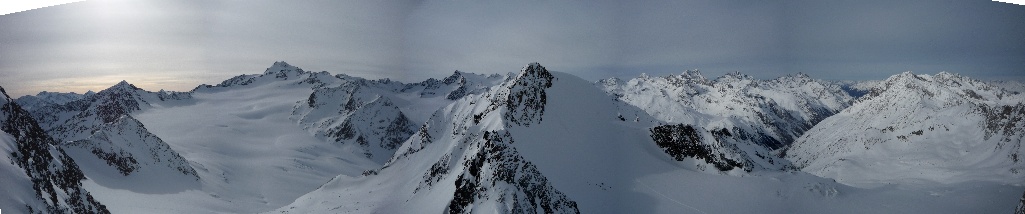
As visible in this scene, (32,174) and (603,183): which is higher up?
(32,174)

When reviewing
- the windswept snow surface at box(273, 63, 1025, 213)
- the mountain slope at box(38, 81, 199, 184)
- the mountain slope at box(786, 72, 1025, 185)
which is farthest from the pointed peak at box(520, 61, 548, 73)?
the mountain slope at box(38, 81, 199, 184)

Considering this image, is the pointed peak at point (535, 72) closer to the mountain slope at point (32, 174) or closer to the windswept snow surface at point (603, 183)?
the windswept snow surface at point (603, 183)

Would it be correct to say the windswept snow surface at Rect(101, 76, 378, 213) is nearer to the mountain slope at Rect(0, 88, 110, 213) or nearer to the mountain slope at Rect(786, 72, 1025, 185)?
the mountain slope at Rect(0, 88, 110, 213)

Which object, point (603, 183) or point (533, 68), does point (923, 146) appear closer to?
point (533, 68)

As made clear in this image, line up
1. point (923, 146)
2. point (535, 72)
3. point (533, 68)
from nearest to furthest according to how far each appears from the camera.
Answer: point (535, 72)
point (533, 68)
point (923, 146)

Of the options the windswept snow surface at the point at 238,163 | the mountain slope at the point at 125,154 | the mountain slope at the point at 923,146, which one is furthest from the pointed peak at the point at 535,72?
the mountain slope at the point at 125,154

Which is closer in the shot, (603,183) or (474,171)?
(474,171)

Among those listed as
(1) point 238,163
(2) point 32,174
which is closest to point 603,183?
(2) point 32,174

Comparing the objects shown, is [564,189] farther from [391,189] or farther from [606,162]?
[391,189]

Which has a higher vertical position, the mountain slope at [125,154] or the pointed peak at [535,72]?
the pointed peak at [535,72]
